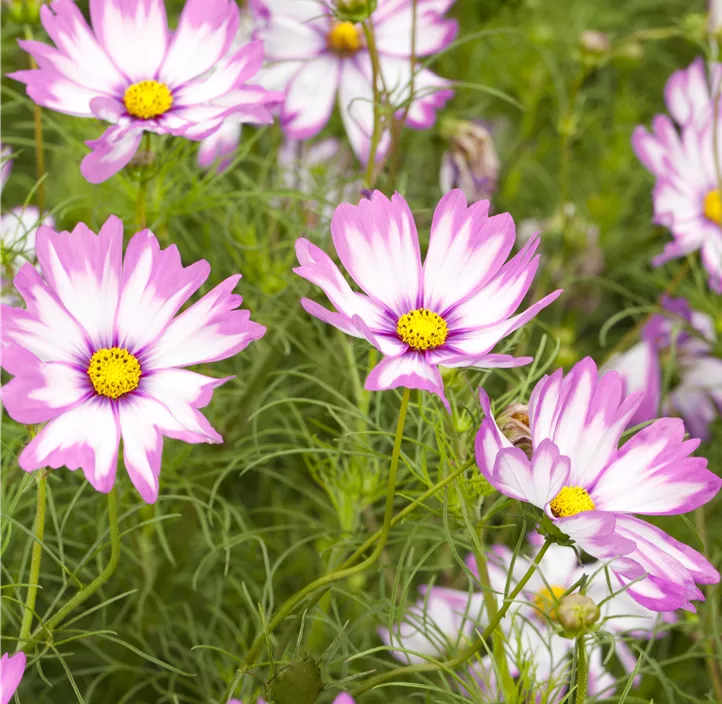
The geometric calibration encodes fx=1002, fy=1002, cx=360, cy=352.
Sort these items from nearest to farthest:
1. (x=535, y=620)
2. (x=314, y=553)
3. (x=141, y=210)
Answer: (x=141, y=210) < (x=535, y=620) < (x=314, y=553)

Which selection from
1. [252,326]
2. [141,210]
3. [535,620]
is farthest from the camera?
[535,620]

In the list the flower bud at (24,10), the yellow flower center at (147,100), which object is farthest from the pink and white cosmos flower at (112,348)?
the flower bud at (24,10)

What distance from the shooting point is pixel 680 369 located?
919mm

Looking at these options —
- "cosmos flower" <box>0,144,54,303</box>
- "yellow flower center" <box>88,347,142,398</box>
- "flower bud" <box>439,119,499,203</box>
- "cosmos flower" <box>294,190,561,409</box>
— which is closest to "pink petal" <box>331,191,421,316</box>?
"cosmos flower" <box>294,190,561,409</box>

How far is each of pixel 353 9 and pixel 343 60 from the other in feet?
0.71

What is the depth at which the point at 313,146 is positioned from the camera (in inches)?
38.1

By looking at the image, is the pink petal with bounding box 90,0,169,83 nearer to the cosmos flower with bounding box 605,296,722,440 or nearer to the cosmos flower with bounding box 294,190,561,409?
the cosmos flower with bounding box 294,190,561,409

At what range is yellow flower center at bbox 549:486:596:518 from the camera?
0.44 metres

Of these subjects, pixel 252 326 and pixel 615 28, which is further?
pixel 615 28

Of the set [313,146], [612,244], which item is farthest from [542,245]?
[313,146]

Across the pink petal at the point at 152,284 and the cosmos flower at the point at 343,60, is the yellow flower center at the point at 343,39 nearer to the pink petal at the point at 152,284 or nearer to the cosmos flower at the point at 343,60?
the cosmos flower at the point at 343,60

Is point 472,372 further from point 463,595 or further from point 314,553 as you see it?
point 314,553

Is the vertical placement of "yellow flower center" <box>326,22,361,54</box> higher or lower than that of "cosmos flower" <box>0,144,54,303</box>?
higher

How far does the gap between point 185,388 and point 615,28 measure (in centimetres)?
102
